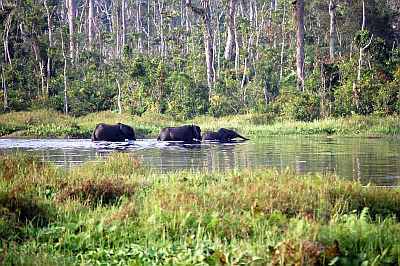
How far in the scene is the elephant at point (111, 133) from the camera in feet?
95.1

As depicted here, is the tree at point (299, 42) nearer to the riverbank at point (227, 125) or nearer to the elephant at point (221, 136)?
the riverbank at point (227, 125)

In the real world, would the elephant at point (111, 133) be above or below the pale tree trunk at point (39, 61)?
below

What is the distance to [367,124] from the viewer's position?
109ft

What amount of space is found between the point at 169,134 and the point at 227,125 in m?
8.06

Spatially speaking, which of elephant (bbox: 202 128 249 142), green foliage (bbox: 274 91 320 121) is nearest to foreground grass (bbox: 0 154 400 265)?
elephant (bbox: 202 128 249 142)

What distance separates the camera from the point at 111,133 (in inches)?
1152

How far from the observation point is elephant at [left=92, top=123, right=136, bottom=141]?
95.1ft

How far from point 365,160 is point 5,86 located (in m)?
29.0

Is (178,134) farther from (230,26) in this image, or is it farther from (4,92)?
(230,26)

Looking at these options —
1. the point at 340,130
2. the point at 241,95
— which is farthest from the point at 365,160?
the point at 241,95

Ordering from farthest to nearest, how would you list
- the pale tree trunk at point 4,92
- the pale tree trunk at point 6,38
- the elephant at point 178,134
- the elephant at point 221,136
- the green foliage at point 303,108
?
the pale tree trunk at point 6,38 → the pale tree trunk at point 4,92 → the green foliage at point 303,108 → the elephant at point 221,136 → the elephant at point 178,134

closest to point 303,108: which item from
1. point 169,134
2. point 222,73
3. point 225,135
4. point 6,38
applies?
point 225,135

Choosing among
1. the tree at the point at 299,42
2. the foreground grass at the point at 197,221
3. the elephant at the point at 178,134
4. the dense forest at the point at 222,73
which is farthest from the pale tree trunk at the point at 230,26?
the foreground grass at the point at 197,221

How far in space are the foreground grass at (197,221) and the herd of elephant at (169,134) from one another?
56.9ft
